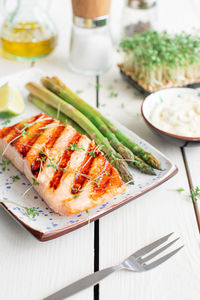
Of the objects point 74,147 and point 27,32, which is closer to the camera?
point 74,147

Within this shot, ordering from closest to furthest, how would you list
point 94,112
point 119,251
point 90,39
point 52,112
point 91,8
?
point 119,251, point 94,112, point 52,112, point 91,8, point 90,39

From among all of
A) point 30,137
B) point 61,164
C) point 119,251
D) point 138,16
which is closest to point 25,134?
point 30,137

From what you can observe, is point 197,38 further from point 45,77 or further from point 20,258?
point 20,258

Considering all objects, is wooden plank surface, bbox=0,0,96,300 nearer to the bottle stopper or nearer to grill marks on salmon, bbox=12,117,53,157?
grill marks on salmon, bbox=12,117,53,157

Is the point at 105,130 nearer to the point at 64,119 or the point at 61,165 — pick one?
the point at 64,119

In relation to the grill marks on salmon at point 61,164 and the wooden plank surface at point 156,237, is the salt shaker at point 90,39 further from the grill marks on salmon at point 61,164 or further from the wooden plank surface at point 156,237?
the grill marks on salmon at point 61,164

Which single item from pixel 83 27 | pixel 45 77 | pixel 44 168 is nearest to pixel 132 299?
pixel 44 168

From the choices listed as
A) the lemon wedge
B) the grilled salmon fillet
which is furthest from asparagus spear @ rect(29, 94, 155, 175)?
the grilled salmon fillet

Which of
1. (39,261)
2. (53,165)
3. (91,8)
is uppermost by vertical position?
(91,8)
